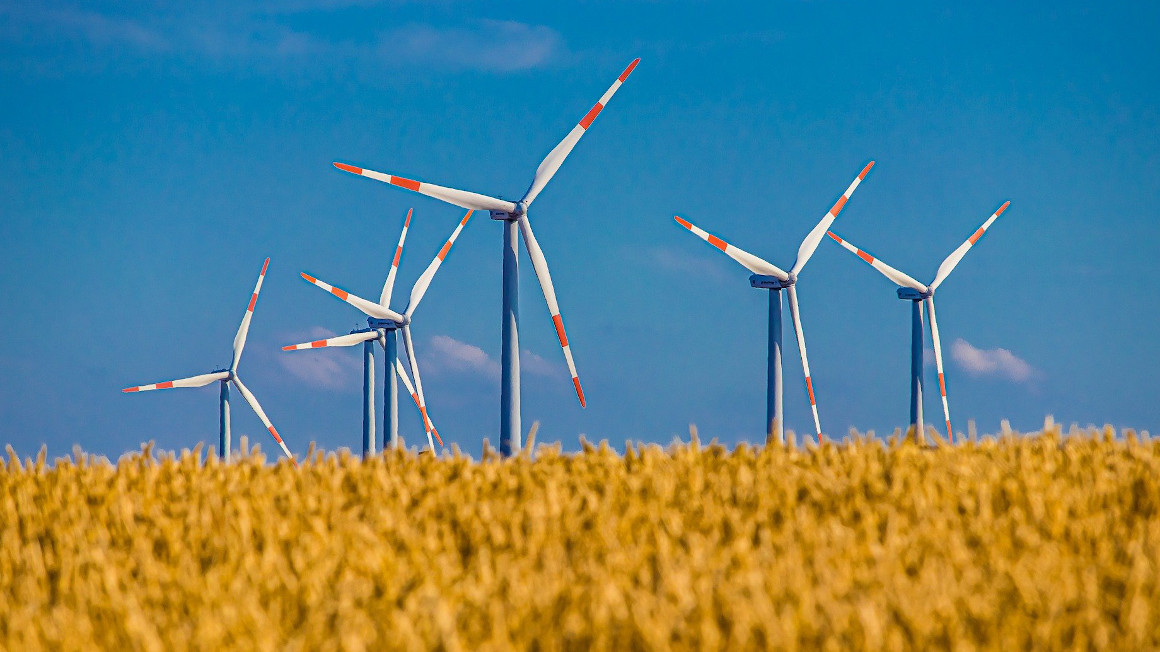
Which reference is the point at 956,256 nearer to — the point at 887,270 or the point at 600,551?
the point at 887,270

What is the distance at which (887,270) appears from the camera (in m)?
43.3

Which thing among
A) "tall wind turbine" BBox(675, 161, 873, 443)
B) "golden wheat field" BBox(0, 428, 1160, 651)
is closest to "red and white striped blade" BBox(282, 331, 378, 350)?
"tall wind turbine" BBox(675, 161, 873, 443)

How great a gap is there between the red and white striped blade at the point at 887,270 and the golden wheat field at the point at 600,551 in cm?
2752

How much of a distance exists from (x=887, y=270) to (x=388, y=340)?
64.6ft

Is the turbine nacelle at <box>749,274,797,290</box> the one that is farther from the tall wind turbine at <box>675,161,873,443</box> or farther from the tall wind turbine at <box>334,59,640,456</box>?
the tall wind turbine at <box>334,59,640,456</box>

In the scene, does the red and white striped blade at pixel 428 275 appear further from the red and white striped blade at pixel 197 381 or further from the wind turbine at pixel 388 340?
the red and white striped blade at pixel 197 381

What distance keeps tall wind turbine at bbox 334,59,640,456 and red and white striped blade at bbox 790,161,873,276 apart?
11.5 m

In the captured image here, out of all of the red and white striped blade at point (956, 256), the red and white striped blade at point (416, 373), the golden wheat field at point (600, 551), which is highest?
the red and white striped blade at point (956, 256)

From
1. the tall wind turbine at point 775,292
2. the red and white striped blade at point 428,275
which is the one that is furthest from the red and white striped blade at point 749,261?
the red and white striped blade at point 428,275

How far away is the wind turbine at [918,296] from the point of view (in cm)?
4162

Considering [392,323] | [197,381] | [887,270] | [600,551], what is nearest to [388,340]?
[392,323]

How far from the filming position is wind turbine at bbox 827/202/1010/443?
41.6m

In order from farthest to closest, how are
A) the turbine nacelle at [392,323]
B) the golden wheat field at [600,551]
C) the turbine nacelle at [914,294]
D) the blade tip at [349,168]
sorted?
the turbine nacelle at [914,294], the turbine nacelle at [392,323], the blade tip at [349,168], the golden wheat field at [600,551]

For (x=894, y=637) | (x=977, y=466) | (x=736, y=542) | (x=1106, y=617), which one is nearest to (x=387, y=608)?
(x=736, y=542)
